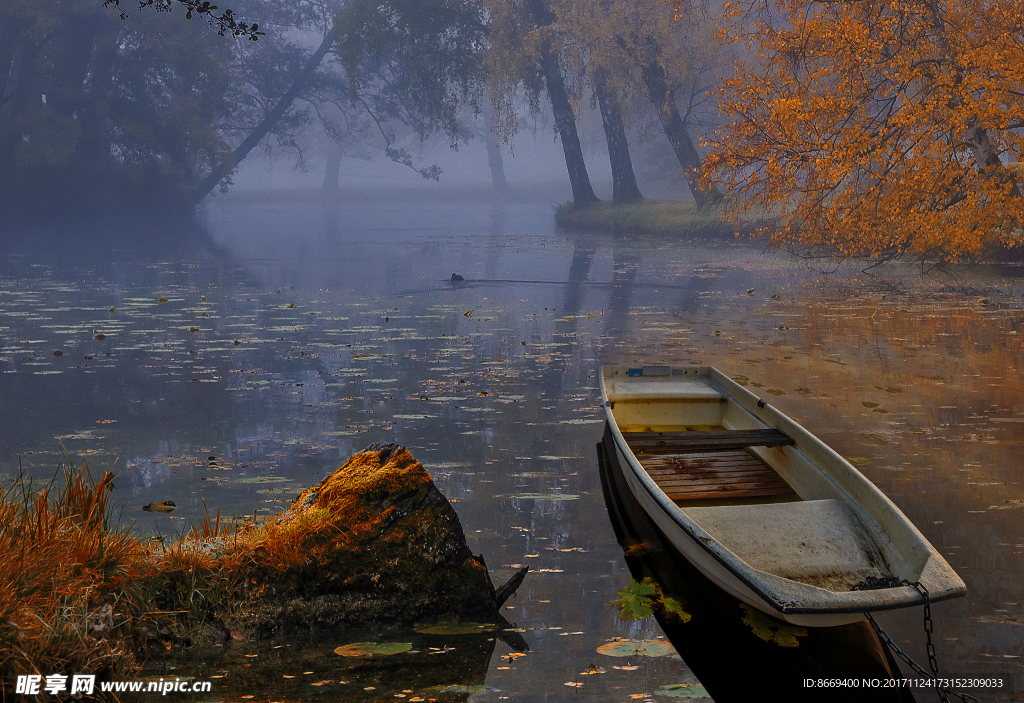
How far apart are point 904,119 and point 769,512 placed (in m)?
14.4

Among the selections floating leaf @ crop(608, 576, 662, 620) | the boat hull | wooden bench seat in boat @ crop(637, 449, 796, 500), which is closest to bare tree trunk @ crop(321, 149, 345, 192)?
wooden bench seat in boat @ crop(637, 449, 796, 500)

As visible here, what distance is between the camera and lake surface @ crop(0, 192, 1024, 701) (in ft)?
16.9

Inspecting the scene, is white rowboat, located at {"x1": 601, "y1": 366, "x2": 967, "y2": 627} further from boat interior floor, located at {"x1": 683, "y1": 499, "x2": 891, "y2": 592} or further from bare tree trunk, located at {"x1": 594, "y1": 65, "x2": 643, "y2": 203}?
bare tree trunk, located at {"x1": 594, "y1": 65, "x2": 643, "y2": 203}

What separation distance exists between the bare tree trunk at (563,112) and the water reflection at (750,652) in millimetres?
34893

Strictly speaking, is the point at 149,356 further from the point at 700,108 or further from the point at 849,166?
the point at 700,108

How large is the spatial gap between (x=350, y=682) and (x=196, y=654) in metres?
0.85

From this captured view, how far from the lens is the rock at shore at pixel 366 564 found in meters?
5.11

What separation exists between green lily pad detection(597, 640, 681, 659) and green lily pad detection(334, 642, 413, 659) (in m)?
1.04

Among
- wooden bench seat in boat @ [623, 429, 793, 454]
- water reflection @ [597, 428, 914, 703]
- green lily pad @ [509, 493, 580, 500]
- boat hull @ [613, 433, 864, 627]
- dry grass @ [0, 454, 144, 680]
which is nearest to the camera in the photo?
dry grass @ [0, 454, 144, 680]

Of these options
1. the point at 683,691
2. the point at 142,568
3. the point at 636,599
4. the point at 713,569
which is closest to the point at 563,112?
the point at 636,599

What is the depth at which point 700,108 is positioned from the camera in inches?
2398

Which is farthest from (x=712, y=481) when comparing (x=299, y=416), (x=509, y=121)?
(x=509, y=121)

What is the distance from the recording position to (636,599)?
18.3 ft

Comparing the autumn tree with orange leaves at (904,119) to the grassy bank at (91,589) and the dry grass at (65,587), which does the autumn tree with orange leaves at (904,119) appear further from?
the dry grass at (65,587)
